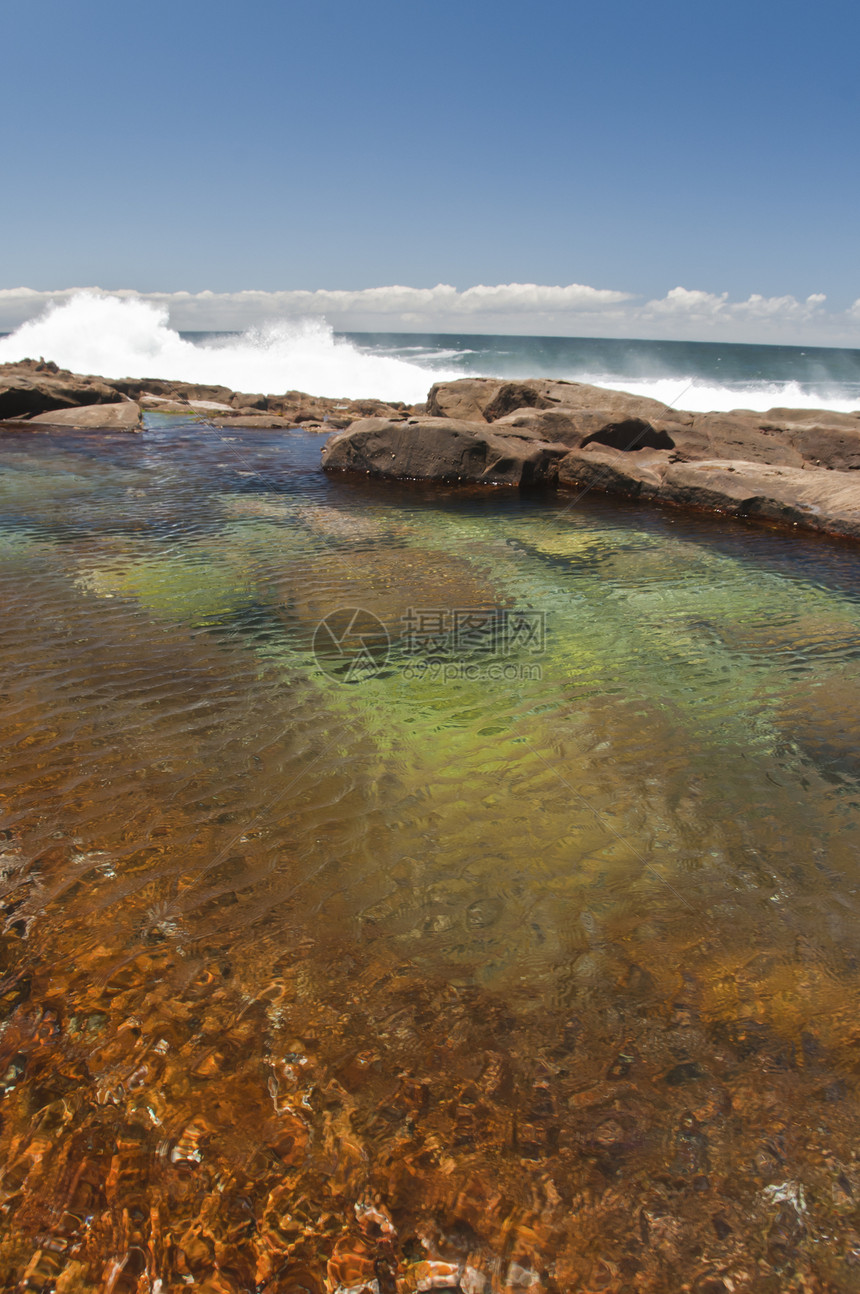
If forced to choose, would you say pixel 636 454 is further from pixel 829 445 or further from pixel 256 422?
pixel 256 422

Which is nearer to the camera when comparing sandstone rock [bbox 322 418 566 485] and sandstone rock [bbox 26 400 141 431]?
sandstone rock [bbox 322 418 566 485]

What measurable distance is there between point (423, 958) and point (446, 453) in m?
14.9

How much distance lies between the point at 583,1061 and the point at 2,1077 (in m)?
2.44

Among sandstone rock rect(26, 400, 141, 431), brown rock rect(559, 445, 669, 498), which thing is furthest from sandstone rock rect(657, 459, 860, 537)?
sandstone rock rect(26, 400, 141, 431)

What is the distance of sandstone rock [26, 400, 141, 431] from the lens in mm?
21906

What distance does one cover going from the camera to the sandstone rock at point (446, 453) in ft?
54.3

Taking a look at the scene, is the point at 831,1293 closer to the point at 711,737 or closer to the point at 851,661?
the point at 711,737

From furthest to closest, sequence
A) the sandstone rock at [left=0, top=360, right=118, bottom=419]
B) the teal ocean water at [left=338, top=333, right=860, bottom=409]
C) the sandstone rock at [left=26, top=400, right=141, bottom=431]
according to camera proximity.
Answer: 1. the teal ocean water at [left=338, top=333, right=860, bottom=409]
2. the sandstone rock at [left=0, top=360, right=118, bottom=419]
3. the sandstone rock at [left=26, top=400, right=141, bottom=431]

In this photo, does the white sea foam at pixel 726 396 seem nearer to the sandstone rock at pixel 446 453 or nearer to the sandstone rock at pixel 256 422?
the sandstone rock at pixel 446 453

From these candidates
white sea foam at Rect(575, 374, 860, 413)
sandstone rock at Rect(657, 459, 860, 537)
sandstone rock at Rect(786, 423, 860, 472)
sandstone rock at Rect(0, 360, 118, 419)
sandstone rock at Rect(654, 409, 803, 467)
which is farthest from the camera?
white sea foam at Rect(575, 374, 860, 413)

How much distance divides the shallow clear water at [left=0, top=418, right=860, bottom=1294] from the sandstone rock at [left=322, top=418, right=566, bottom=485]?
32.5 feet

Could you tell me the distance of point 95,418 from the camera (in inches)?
872

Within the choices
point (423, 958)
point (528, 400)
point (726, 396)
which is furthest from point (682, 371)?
point (423, 958)

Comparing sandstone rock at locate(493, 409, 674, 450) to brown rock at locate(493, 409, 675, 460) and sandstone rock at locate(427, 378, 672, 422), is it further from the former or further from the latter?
sandstone rock at locate(427, 378, 672, 422)
